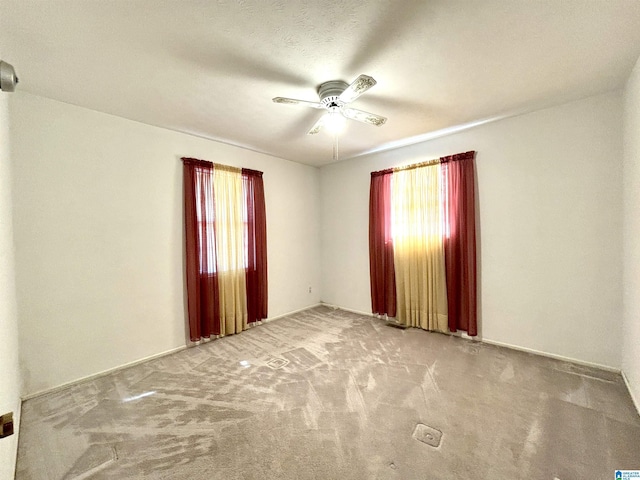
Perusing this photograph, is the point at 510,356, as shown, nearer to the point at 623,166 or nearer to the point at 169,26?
the point at 623,166

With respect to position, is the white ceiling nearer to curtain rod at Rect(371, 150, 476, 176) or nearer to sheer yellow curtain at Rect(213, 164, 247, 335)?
curtain rod at Rect(371, 150, 476, 176)

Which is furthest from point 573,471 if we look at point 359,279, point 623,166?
point 359,279

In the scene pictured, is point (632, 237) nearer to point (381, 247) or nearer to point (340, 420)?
point (381, 247)

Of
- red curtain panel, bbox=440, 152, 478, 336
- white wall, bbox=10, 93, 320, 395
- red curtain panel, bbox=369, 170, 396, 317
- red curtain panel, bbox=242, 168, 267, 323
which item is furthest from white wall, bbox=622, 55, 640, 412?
white wall, bbox=10, 93, 320, 395

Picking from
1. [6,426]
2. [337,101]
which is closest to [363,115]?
[337,101]

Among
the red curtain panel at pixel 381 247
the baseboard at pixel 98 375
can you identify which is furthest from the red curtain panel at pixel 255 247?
the red curtain panel at pixel 381 247

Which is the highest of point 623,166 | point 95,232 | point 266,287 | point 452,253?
point 623,166

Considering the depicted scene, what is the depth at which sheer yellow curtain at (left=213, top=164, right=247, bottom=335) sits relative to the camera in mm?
3527

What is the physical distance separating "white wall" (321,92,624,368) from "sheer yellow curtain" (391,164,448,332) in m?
0.44

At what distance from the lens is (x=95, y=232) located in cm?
260

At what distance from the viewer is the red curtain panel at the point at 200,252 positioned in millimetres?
3217

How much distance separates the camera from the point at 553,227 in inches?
108

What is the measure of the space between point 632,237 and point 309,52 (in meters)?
2.98

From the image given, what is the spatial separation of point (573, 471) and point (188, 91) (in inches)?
152
